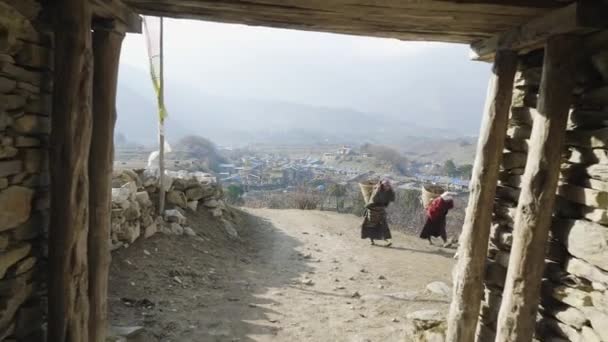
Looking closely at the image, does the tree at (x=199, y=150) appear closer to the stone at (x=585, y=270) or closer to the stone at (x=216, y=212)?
the stone at (x=216, y=212)

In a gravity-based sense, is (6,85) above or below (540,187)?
above

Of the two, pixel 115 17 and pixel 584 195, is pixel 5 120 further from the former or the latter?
pixel 584 195

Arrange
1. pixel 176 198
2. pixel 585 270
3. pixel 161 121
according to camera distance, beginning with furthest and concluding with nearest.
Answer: pixel 176 198
pixel 161 121
pixel 585 270

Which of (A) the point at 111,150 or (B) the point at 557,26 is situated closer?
(B) the point at 557,26

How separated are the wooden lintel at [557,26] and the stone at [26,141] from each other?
318cm

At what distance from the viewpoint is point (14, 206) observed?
2.67 metres

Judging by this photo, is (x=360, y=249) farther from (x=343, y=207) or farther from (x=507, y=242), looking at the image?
(x=343, y=207)

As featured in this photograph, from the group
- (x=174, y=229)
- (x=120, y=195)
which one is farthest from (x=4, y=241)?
(x=174, y=229)

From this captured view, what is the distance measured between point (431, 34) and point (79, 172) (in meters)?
2.69

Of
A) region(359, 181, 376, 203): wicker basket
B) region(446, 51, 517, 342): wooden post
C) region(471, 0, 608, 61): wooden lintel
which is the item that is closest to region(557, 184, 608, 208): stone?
region(446, 51, 517, 342): wooden post

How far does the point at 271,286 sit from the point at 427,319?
10.1 feet

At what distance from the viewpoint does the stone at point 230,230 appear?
9780 mm

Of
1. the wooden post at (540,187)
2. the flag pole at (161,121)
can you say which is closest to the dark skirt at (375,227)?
the flag pole at (161,121)

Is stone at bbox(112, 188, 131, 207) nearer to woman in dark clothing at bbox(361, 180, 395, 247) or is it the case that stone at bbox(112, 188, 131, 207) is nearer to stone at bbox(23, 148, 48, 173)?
stone at bbox(23, 148, 48, 173)
